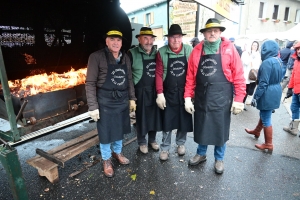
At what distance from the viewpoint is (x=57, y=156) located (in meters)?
2.88

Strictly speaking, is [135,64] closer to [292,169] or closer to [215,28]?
[215,28]

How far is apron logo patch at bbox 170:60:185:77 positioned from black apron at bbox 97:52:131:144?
713 mm

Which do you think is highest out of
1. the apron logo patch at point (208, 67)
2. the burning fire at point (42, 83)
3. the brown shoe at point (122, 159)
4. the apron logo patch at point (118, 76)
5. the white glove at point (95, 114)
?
the apron logo patch at point (208, 67)

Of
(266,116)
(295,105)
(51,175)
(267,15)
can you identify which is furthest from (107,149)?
(267,15)

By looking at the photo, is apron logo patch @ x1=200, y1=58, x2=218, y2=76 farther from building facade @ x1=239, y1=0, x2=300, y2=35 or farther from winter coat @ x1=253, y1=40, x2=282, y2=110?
building facade @ x1=239, y1=0, x2=300, y2=35

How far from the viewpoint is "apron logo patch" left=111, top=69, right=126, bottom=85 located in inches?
106

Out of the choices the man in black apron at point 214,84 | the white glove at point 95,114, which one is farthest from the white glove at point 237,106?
the white glove at point 95,114

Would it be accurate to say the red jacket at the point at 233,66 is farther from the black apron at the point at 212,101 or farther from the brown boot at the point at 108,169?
the brown boot at the point at 108,169

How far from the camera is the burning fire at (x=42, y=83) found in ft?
8.94

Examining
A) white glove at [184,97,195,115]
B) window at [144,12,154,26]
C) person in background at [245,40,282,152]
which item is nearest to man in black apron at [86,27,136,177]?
white glove at [184,97,195,115]

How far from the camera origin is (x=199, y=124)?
2.87 m

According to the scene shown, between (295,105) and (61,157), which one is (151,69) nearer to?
(61,157)

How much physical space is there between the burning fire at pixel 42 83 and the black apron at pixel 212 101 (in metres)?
1.95

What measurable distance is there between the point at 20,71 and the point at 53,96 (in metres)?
1.27
